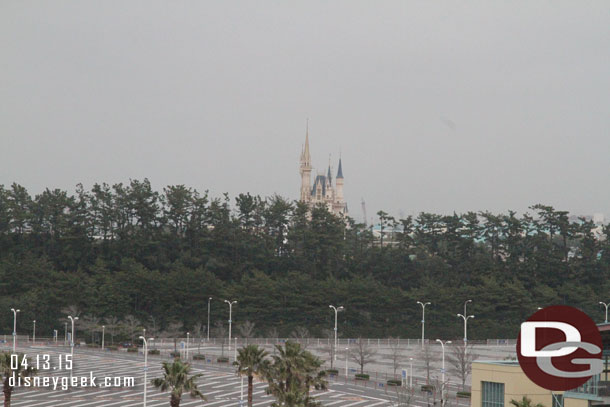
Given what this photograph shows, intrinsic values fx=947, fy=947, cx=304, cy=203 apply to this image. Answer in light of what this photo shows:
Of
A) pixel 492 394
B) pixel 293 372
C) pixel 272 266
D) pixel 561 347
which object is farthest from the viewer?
pixel 272 266

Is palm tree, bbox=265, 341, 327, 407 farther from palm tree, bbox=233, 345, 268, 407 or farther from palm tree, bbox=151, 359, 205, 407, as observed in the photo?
palm tree, bbox=151, 359, 205, 407

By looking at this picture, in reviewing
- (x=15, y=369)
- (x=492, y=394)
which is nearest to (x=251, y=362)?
(x=15, y=369)

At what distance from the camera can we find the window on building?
47594 millimetres

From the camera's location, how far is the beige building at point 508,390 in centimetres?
4331

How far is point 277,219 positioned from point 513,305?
1816 inches

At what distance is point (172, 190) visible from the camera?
550ft

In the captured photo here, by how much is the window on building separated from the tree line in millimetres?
81759

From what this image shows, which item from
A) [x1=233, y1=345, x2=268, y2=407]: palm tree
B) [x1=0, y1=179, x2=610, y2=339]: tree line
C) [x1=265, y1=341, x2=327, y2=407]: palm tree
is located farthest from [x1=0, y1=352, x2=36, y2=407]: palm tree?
[x1=0, y1=179, x2=610, y2=339]: tree line

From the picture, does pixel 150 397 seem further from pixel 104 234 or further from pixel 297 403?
pixel 104 234

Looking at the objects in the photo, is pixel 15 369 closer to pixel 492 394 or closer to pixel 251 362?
pixel 251 362

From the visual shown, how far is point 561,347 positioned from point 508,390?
838 cm

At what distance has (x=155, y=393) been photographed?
8288 cm

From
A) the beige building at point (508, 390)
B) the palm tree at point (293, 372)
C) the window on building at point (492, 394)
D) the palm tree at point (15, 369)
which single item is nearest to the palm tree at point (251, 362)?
the palm tree at point (293, 372)

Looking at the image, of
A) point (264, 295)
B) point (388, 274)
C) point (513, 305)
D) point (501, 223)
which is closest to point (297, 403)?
point (264, 295)
